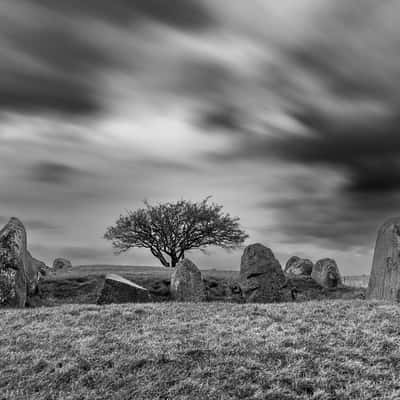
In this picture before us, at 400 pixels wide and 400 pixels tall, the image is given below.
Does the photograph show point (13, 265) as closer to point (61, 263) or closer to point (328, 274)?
point (328, 274)

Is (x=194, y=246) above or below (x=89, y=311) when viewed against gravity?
above

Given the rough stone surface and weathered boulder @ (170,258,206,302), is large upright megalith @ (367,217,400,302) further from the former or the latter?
the rough stone surface

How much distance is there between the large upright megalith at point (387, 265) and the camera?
1748 cm

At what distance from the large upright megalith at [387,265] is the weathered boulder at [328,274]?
24.7 feet

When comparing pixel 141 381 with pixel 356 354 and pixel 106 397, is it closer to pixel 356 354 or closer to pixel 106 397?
pixel 106 397

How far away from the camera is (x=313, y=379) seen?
9.26 metres

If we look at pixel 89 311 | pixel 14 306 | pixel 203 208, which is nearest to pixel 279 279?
pixel 89 311

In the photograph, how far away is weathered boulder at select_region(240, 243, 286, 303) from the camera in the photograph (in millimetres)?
20172

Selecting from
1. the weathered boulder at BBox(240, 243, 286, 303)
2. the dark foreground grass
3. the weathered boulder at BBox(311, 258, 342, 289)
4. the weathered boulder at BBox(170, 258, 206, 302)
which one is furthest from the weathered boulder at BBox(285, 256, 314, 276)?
the dark foreground grass

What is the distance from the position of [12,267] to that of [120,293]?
4.01m

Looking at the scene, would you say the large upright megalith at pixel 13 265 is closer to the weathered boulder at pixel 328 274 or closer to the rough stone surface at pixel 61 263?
the weathered boulder at pixel 328 274

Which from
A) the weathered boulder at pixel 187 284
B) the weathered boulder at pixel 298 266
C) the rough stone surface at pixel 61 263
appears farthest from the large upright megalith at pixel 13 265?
the rough stone surface at pixel 61 263

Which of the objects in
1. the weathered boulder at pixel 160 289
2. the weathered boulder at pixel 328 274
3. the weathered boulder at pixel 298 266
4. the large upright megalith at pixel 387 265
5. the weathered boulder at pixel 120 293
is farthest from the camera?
the weathered boulder at pixel 298 266

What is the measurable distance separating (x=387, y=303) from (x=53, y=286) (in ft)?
51.4
